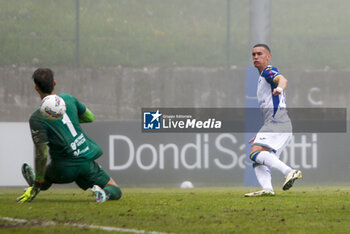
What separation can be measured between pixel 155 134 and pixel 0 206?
30.6 ft

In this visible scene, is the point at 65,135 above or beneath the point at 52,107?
beneath

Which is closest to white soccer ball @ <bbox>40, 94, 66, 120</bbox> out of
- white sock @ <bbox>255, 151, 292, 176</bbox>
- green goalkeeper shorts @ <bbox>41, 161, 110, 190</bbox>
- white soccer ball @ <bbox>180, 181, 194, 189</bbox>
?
green goalkeeper shorts @ <bbox>41, 161, 110, 190</bbox>

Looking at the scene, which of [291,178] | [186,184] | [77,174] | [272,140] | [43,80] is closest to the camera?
[43,80]

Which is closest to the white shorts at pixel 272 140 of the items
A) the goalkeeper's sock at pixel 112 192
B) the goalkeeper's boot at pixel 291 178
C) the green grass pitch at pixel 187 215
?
the goalkeeper's boot at pixel 291 178

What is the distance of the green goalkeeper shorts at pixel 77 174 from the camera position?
25.9ft

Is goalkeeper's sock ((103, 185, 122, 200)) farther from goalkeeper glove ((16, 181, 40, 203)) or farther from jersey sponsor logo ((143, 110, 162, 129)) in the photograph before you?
jersey sponsor logo ((143, 110, 162, 129))

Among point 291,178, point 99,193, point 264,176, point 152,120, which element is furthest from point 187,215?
point 152,120

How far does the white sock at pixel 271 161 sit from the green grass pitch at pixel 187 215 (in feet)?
1.31

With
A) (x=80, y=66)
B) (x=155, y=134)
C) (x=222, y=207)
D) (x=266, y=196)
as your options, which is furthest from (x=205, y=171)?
(x=222, y=207)

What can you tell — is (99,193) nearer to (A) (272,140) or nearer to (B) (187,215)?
(B) (187,215)

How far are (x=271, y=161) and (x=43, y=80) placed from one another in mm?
2907

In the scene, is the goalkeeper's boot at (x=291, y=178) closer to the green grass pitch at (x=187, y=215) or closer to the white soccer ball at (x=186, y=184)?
the green grass pitch at (x=187, y=215)

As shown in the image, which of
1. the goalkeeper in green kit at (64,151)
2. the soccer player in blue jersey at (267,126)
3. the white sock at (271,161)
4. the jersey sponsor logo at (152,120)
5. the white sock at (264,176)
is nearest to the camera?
the goalkeeper in green kit at (64,151)

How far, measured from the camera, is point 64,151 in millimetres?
7832
